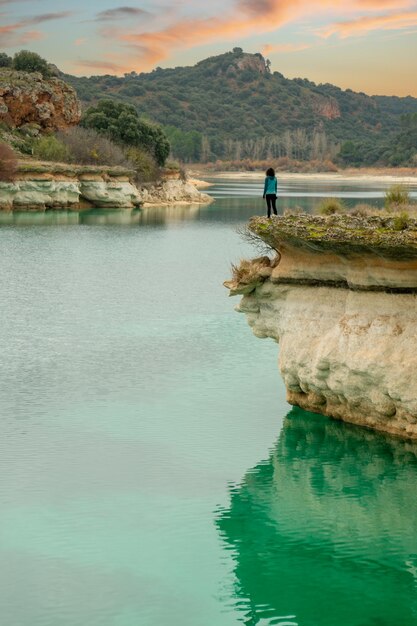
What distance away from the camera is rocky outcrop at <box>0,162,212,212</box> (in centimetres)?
7250

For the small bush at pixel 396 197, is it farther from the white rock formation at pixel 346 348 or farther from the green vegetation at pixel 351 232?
the white rock formation at pixel 346 348

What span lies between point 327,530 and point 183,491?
2452 millimetres

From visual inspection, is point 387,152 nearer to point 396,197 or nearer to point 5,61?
point 5,61

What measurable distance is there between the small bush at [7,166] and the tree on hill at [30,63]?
3137cm

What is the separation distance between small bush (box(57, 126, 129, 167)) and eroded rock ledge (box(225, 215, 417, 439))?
225 ft

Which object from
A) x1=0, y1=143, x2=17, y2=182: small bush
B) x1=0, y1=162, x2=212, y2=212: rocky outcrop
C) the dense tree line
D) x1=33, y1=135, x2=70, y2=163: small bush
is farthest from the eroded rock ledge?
the dense tree line

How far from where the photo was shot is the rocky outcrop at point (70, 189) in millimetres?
72500

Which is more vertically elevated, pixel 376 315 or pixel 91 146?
pixel 91 146

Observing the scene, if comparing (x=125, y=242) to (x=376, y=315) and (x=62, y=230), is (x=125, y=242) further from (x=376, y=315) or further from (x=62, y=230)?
(x=376, y=315)

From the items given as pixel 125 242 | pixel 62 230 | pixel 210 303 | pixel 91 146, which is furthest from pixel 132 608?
pixel 91 146

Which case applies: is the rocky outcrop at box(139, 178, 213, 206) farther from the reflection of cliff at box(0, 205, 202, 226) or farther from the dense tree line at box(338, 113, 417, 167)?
the dense tree line at box(338, 113, 417, 167)

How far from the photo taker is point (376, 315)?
15914mm

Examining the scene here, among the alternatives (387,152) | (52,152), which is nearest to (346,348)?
(52,152)

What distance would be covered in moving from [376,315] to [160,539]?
5.30m
